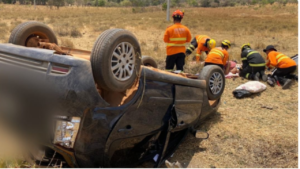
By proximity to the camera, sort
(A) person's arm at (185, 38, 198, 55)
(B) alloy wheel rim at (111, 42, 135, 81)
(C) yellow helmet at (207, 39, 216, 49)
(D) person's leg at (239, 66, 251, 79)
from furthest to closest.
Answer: (A) person's arm at (185, 38, 198, 55) → (C) yellow helmet at (207, 39, 216, 49) → (D) person's leg at (239, 66, 251, 79) → (B) alloy wheel rim at (111, 42, 135, 81)

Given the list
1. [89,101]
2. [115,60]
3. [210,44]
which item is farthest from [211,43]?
[89,101]

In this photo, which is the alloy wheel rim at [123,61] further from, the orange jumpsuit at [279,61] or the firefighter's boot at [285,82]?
the orange jumpsuit at [279,61]

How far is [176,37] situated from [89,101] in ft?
16.2

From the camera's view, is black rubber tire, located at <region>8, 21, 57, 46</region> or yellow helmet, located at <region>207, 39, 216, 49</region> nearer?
black rubber tire, located at <region>8, 21, 57, 46</region>

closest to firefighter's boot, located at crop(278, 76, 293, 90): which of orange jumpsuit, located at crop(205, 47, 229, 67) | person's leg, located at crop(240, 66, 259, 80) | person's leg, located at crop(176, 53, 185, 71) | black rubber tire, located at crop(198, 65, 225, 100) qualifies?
person's leg, located at crop(240, 66, 259, 80)

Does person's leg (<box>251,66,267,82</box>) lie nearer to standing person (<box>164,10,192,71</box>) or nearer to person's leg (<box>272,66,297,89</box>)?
person's leg (<box>272,66,297,89</box>)

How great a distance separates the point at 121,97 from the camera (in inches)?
111

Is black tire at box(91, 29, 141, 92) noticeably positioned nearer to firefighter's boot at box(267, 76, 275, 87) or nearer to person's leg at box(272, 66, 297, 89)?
firefighter's boot at box(267, 76, 275, 87)

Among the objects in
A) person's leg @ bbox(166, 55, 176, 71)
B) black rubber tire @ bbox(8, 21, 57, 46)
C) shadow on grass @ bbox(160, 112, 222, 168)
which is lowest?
shadow on grass @ bbox(160, 112, 222, 168)

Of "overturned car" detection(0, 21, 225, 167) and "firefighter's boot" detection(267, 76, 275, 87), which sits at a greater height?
"overturned car" detection(0, 21, 225, 167)

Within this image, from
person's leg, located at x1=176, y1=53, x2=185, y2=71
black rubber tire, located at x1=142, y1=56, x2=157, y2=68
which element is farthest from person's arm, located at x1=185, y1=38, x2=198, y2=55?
black rubber tire, located at x1=142, y1=56, x2=157, y2=68

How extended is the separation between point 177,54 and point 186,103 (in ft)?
12.7

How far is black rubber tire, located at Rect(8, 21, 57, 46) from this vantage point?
10.6 ft

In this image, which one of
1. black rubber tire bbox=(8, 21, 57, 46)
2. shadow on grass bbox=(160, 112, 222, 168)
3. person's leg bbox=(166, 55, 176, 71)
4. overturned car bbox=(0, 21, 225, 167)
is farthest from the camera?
person's leg bbox=(166, 55, 176, 71)
